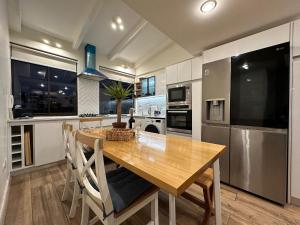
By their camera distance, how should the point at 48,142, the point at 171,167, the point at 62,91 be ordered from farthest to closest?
the point at 62,91 → the point at 48,142 → the point at 171,167

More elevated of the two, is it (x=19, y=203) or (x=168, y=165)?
(x=168, y=165)

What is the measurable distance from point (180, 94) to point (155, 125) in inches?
40.6

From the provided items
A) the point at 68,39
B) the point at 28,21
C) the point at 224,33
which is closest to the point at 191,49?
the point at 224,33

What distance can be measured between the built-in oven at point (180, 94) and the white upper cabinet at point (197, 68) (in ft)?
0.67

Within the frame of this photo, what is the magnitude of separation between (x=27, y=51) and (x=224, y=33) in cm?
356

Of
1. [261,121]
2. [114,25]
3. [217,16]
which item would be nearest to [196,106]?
[261,121]

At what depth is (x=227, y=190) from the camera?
6.49 ft

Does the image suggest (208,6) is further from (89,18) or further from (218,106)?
(89,18)

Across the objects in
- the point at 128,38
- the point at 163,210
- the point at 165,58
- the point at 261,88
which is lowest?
the point at 163,210

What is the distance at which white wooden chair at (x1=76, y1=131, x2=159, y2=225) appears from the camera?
79 centimetres

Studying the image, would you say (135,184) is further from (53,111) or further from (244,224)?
(53,111)

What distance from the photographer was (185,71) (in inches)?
115

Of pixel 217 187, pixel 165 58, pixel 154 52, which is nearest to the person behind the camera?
pixel 217 187

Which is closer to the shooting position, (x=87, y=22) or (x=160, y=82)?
(x=87, y=22)
